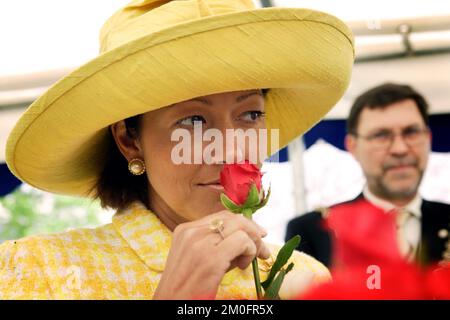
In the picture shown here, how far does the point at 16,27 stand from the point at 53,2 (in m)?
0.18

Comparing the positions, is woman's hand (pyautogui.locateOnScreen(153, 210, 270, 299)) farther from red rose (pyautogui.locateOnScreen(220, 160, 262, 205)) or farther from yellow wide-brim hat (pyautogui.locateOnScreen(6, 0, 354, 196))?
yellow wide-brim hat (pyautogui.locateOnScreen(6, 0, 354, 196))

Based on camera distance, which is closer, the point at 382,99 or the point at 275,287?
the point at 275,287

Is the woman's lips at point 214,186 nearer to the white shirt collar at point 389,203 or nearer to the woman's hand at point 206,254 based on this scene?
the woman's hand at point 206,254

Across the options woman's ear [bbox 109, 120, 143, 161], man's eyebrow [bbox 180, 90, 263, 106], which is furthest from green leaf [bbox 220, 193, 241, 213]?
woman's ear [bbox 109, 120, 143, 161]

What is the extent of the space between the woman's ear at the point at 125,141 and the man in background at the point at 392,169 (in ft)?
2.86

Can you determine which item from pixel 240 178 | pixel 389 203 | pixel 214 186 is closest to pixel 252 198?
pixel 240 178

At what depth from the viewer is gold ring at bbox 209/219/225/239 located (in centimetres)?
54

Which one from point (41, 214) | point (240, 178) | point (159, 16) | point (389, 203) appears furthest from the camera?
point (41, 214)

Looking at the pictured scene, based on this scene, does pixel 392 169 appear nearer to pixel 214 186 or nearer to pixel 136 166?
pixel 136 166

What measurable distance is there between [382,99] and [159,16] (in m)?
1.23

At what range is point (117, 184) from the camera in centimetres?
102
